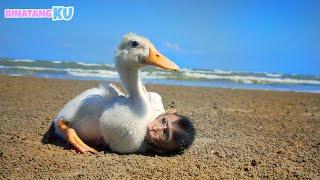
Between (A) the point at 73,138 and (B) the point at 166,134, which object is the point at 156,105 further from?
(A) the point at 73,138

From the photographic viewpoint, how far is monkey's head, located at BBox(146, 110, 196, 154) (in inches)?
213

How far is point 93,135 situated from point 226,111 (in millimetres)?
6387

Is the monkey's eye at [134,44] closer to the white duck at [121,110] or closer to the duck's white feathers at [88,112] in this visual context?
the white duck at [121,110]

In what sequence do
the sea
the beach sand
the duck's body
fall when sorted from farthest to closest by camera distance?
the sea
the duck's body
the beach sand

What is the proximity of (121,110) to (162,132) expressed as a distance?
0.53 meters

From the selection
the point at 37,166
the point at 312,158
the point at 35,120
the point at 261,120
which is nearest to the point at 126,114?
the point at 37,166

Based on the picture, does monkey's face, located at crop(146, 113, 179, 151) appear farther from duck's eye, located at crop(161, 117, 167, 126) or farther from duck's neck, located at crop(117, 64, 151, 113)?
duck's neck, located at crop(117, 64, 151, 113)

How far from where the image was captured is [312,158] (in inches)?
246

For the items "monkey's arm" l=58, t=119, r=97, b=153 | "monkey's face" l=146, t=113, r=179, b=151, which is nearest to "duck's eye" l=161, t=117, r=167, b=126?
"monkey's face" l=146, t=113, r=179, b=151

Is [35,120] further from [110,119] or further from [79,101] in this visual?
[110,119]

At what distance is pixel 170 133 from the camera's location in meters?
5.46

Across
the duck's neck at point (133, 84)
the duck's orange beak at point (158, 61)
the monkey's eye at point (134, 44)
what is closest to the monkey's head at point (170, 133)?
the duck's neck at point (133, 84)

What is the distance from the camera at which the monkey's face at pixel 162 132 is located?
5402 millimetres

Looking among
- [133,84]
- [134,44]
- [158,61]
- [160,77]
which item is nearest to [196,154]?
[133,84]
